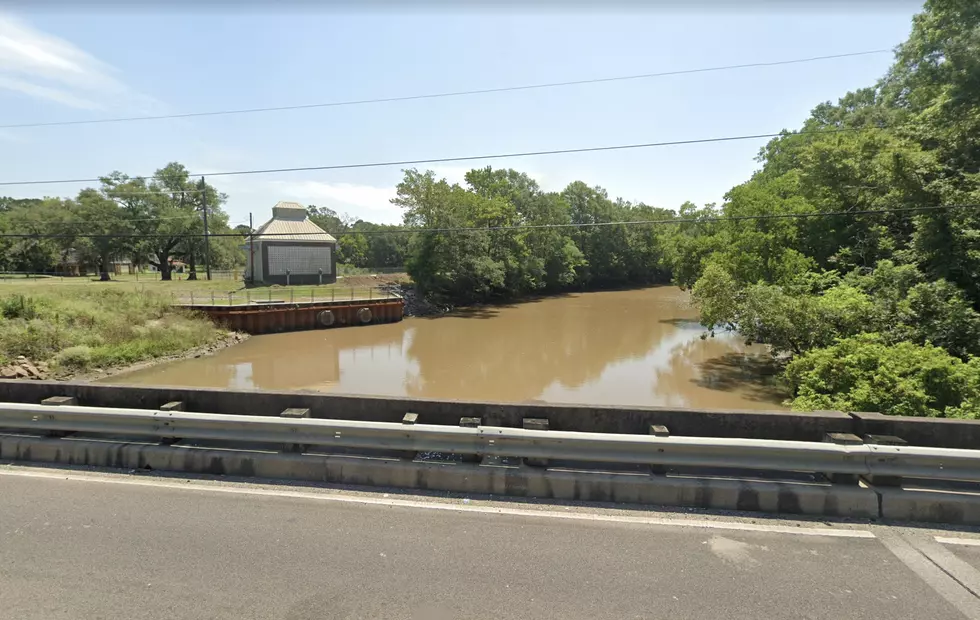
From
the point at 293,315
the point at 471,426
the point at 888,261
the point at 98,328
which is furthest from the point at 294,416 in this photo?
the point at 293,315

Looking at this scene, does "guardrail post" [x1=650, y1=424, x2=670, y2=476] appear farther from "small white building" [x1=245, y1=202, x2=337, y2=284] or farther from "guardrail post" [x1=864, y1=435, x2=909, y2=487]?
"small white building" [x1=245, y1=202, x2=337, y2=284]

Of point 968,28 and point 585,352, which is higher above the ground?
point 968,28

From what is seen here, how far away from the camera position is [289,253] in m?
42.5

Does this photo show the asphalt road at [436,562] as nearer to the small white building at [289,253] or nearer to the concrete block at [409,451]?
the concrete block at [409,451]

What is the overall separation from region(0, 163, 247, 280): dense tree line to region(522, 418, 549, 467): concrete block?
4155cm

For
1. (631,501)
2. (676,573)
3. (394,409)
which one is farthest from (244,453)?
(676,573)

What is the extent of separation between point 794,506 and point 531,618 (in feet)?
8.30

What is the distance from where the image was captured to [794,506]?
4.13 m

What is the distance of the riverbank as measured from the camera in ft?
57.1

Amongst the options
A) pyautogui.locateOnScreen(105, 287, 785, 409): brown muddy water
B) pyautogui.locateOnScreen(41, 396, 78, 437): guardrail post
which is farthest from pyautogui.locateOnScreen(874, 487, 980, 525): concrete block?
pyautogui.locateOnScreen(41, 396, 78, 437): guardrail post

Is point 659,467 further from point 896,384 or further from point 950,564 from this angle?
point 896,384

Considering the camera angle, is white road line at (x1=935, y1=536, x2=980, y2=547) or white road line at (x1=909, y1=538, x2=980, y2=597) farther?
white road line at (x1=935, y1=536, x2=980, y2=547)

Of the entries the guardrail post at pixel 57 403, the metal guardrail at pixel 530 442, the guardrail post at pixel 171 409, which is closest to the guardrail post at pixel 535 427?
the metal guardrail at pixel 530 442

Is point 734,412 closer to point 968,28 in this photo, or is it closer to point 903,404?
point 903,404
